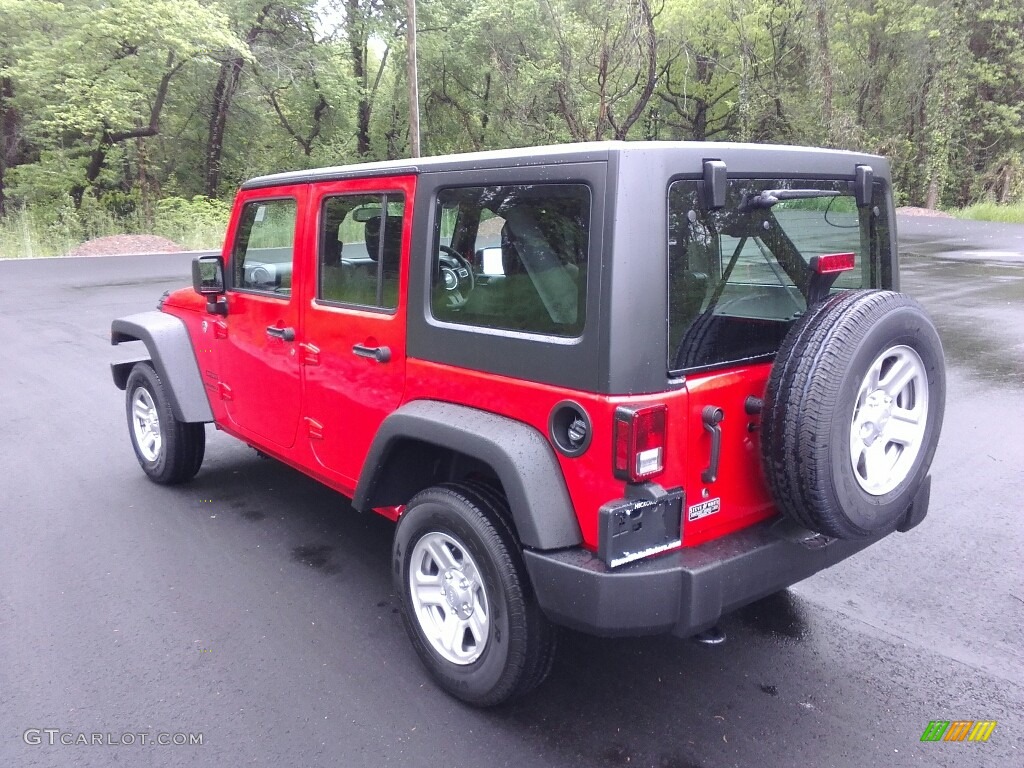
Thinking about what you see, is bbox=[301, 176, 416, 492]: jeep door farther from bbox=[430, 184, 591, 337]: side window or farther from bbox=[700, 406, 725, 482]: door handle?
bbox=[700, 406, 725, 482]: door handle

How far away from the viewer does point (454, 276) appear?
3.03m

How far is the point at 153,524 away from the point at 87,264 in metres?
16.0

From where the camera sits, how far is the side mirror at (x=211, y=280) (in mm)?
4324

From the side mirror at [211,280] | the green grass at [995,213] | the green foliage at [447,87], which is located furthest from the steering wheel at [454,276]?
the green grass at [995,213]

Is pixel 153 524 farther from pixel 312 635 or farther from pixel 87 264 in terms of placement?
pixel 87 264

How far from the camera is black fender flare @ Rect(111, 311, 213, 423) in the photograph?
4.70 meters

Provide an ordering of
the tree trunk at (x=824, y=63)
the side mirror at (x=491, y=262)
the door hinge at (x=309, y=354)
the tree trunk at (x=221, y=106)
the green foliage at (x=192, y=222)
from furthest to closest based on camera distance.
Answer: the tree trunk at (x=824, y=63) < the tree trunk at (x=221, y=106) < the green foliage at (x=192, y=222) < the door hinge at (x=309, y=354) < the side mirror at (x=491, y=262)

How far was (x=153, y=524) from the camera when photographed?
459 centimetres

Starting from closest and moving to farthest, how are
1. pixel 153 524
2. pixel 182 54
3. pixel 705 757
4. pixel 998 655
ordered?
pixel 705 757 → pixel 998 655 → pixel 153 524 → pixel 182 54

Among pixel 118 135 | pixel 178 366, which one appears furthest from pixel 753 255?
pixel 118 135

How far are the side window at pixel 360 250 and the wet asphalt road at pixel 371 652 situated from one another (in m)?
1.38

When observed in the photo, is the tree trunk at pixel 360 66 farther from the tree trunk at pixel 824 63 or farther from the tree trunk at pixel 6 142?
the tree trunk at pixel 824 63

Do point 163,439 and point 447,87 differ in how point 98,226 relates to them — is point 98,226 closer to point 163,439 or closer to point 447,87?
point 447,87

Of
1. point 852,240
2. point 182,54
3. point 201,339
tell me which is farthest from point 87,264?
point 852,240
